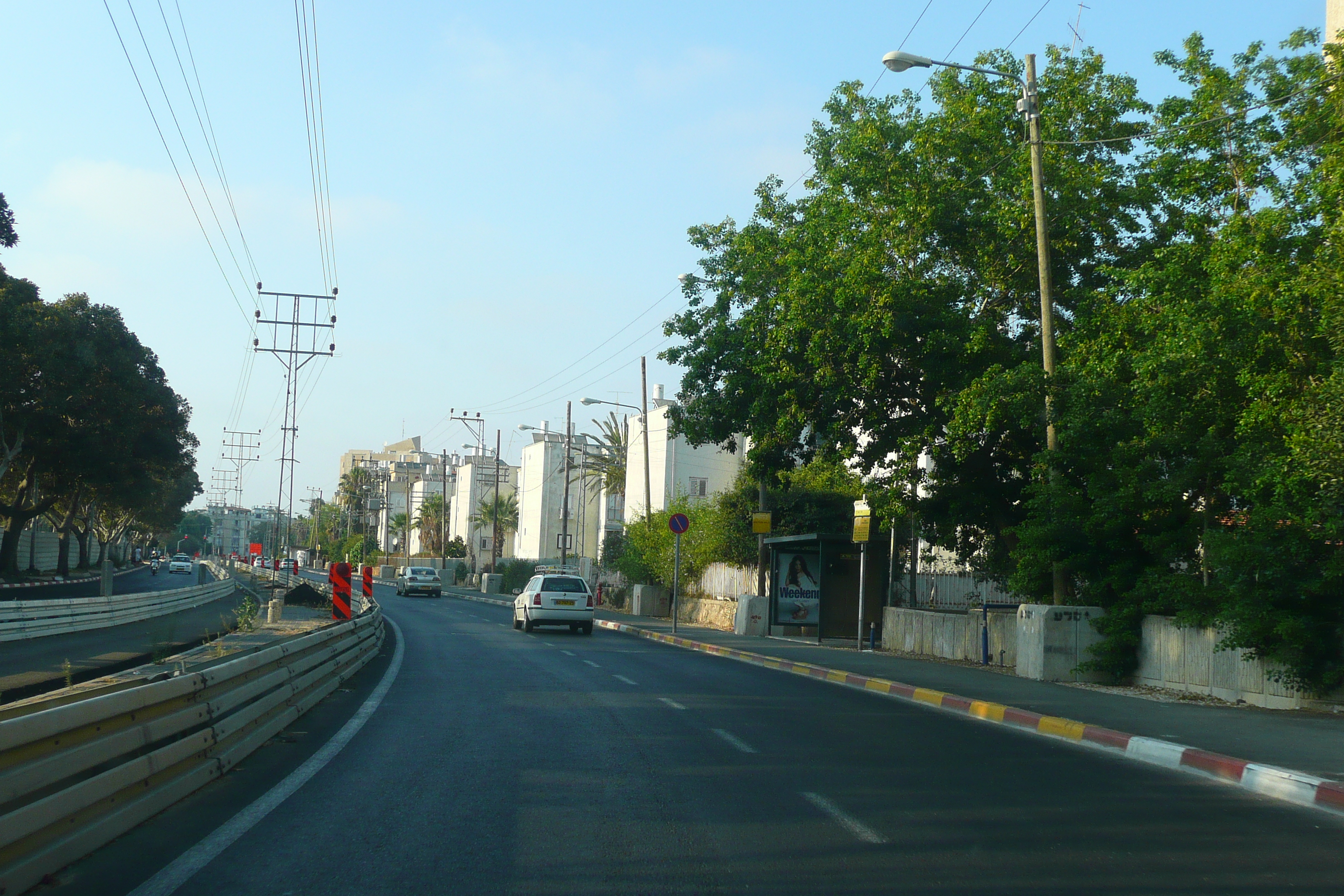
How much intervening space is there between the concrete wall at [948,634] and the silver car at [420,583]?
39.5m

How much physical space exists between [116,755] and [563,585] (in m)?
25.7

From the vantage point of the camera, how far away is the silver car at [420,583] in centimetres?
6241

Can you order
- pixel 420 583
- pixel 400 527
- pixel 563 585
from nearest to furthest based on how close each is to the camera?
1. pixel 563 585
2. pixel 420 583
3. pixel 400 527

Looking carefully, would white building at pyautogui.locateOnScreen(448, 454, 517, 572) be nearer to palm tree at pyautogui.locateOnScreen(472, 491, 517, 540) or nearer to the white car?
palm tree at pyautogui.locateOnScreen(472, 491, 517, 540)

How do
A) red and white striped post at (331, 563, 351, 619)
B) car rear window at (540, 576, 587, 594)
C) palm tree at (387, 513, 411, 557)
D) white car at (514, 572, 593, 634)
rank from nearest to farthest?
1. red and white striped post at (331, 563, 351, 619)
2. white car at (514, 572, 593, 634)
3. car rear window at (540, 576, 587, 594)
4. palm tree at (387, 513, 411, 557)

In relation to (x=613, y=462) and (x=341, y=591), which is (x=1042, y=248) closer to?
(x=341, y=591)

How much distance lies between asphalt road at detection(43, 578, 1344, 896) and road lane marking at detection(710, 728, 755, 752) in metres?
0.07

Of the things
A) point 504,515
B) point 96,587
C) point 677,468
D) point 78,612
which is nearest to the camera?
point 78,612

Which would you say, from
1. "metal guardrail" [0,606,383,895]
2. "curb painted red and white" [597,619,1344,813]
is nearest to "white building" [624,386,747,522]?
"curb painted red and white" [597,619,1344,813]

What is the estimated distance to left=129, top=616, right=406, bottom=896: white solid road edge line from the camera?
5711 mm

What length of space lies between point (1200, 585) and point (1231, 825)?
933cm

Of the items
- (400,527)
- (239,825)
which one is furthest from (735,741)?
(400,527)

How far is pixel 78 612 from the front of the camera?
2762 centimetres

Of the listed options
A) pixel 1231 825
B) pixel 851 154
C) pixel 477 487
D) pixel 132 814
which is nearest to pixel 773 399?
pixel 851 154
